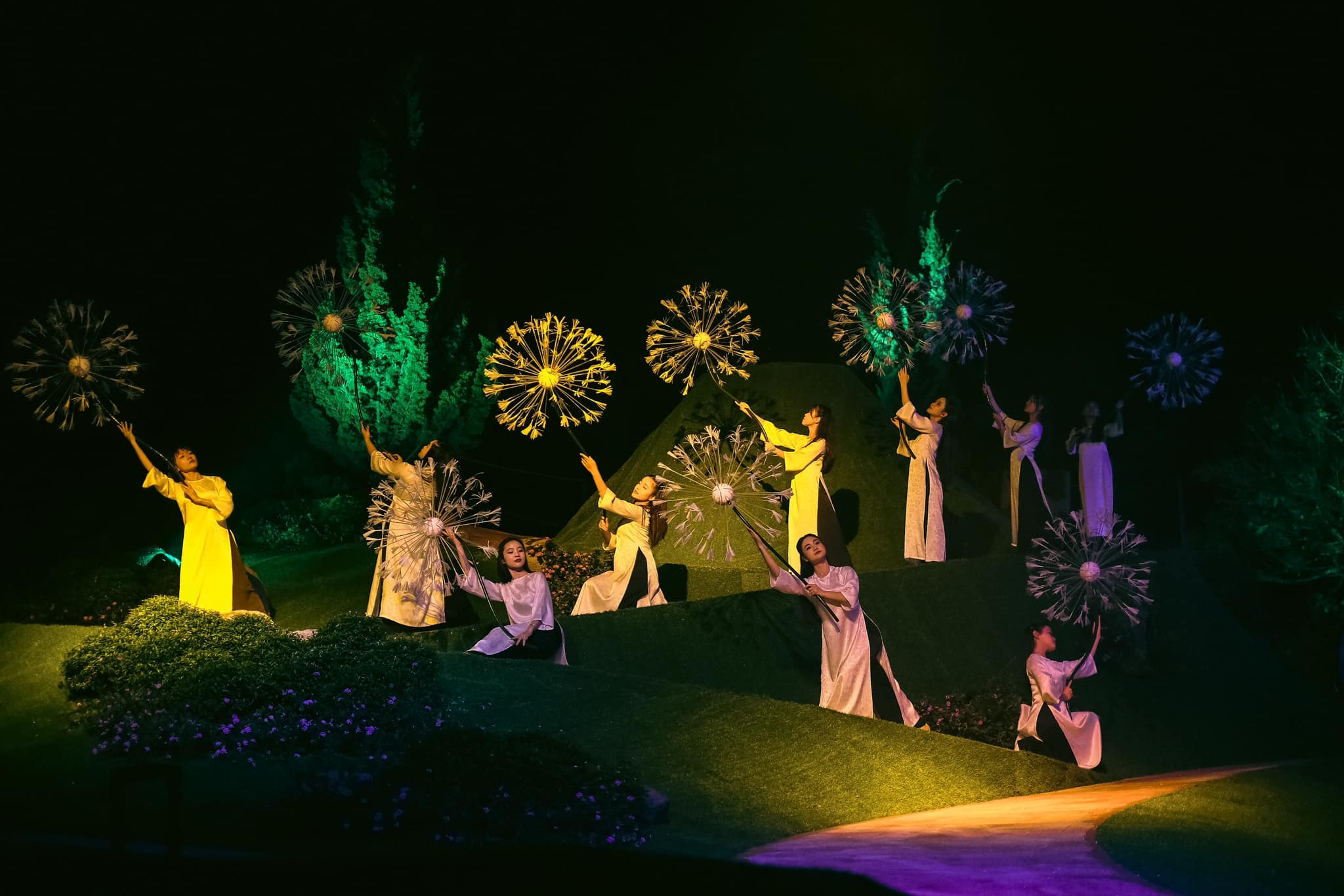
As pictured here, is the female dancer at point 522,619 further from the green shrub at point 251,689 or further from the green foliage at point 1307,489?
the green foliage at point 1307,489

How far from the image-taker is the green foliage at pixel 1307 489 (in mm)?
16688

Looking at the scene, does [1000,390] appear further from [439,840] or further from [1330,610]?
[439,840]

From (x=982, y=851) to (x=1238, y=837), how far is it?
5.37ft

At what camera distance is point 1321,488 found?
55.3ft

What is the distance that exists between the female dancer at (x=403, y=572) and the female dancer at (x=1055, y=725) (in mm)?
5190

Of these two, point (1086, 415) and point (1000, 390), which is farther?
point (1000, 390)

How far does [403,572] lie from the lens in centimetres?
1344

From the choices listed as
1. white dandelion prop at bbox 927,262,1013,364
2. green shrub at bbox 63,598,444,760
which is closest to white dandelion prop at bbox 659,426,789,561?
white dandelion prop at bbox 927,262,1013,364

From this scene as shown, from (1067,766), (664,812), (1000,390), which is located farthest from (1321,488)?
(664,812)

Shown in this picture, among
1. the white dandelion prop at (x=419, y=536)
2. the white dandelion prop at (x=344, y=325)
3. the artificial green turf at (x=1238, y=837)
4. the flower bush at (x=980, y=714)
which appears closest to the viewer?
the artificial green turf at (x=1238, y=837)

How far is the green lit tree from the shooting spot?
59.8ft

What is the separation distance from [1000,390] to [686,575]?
674cm

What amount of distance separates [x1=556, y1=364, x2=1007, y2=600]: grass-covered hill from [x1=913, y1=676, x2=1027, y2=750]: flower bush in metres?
3.79

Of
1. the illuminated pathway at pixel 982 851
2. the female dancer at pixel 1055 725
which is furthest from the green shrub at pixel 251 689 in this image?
the female dancer at pixel 1055 725
